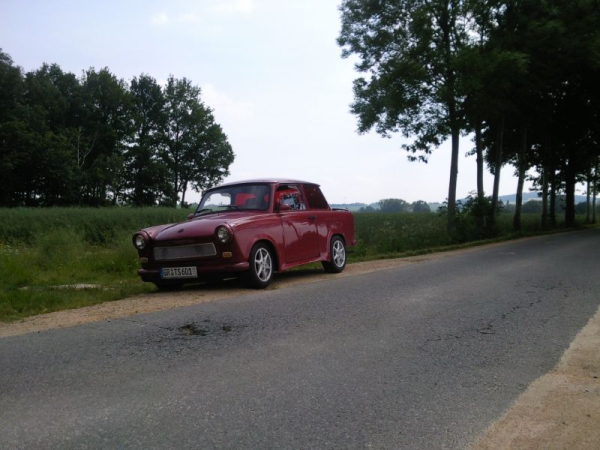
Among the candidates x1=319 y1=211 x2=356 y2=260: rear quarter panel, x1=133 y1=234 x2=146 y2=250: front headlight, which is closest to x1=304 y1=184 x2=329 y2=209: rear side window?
x1=319 y1=211 x2=356 y2=260: rear quarter panel

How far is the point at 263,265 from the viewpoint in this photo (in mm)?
8133

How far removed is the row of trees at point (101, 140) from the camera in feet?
167

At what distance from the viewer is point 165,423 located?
2994 mm

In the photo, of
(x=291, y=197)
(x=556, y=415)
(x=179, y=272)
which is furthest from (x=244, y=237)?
(x=556, y=415)

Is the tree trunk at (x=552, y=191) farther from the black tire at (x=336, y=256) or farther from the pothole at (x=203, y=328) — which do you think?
the pothole at (x=203, y=328)

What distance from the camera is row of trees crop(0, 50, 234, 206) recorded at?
50781 mm

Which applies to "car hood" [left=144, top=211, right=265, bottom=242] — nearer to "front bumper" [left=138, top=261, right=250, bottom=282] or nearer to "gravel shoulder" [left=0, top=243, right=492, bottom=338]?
"front bumper" [left=138, top=261, right=250, bottom=282]

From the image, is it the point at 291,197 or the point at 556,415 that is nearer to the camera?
the point at 556,415

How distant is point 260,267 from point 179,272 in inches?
47.3

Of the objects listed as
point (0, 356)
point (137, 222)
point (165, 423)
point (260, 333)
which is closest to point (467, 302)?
point (260, 333)

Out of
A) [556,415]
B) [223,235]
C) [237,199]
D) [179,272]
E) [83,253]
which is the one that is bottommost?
[556,415]

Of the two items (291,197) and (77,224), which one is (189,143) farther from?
(291,197)

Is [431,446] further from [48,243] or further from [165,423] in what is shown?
[48,243]

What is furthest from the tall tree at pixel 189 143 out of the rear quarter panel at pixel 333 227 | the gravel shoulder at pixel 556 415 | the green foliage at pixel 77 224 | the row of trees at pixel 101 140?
the gravel shoulder at pixel 556 415
